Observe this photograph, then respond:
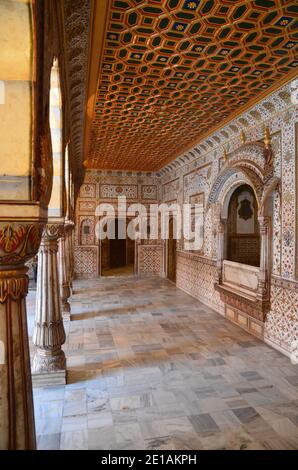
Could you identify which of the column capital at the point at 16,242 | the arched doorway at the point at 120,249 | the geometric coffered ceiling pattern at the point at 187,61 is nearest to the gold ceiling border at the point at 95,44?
the geometric coffered ceiling pattern at the point at 187,61

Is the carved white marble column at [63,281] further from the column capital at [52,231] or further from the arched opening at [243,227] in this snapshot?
the arched opening at [243,227]

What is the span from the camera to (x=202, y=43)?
409cm

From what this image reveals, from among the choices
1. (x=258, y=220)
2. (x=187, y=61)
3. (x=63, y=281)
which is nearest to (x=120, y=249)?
(x=63, y=281)

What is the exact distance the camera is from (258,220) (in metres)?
6.14

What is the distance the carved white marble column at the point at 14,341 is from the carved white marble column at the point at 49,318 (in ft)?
8.53

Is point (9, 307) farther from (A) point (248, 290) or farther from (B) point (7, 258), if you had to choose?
(A) point (248, 290)

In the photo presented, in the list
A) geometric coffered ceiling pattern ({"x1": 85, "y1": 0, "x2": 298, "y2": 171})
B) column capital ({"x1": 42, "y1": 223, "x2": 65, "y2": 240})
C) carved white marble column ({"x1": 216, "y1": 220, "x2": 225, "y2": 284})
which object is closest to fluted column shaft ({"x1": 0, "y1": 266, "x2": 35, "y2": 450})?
column capital ({"x1": 42, "y1": 223, "x2": 65, "y2": 240})

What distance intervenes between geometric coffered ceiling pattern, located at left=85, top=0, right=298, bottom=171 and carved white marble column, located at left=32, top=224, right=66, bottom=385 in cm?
252

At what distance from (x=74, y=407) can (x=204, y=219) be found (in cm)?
630

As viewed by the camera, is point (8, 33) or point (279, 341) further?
point (279, 341)

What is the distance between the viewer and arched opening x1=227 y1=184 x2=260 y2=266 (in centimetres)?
835

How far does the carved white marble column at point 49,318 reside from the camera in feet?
14.2

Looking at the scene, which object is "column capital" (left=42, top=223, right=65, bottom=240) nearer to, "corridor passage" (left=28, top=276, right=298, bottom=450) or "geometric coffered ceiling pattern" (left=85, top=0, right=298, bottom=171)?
"corridor passage" (left=28, top=276, right=298, bottom=450)

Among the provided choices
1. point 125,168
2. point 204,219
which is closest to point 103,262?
point 125,168
